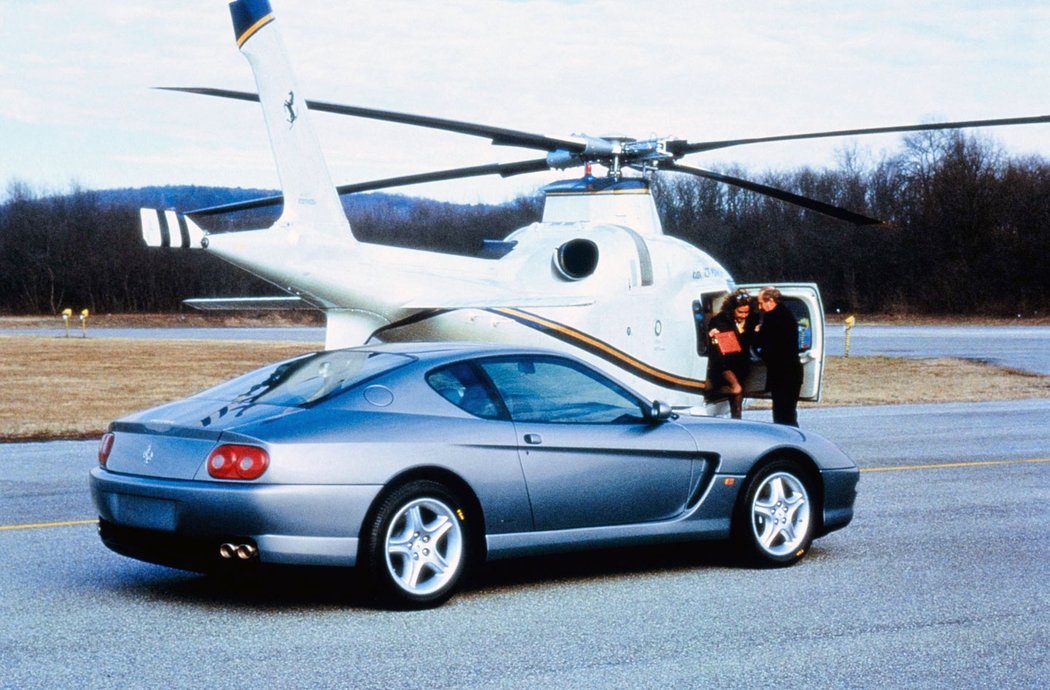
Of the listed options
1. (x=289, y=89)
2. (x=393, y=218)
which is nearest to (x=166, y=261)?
(x=393, y=218)

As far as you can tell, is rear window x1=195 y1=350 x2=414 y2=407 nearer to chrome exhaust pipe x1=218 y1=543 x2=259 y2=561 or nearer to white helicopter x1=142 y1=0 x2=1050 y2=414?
chrome exhaust pipe x1=218 y1=543 x2=259 y2=561

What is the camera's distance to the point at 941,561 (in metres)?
8.70

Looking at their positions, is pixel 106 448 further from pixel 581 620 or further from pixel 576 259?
pixel 576 259

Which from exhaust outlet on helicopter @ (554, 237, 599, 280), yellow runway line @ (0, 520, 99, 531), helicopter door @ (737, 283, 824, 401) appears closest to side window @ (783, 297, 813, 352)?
helicopter door @ (737, 283, 824, 401)

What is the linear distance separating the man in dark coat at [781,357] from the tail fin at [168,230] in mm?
5817

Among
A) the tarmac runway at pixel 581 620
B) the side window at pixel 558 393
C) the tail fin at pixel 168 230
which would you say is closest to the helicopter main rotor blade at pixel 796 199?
the tarmac runway at pixel 581 620

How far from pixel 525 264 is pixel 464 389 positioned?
819cm

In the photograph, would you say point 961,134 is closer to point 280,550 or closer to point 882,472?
point 882,472

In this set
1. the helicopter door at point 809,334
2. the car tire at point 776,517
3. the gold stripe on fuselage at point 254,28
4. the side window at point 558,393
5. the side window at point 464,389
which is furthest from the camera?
the helicopter door at point 809,334

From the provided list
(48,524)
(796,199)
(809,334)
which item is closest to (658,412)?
(48,524)

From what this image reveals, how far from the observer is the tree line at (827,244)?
82188 millimetres

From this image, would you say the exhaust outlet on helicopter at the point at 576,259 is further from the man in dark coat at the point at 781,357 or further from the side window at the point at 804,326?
the side window at the point at 804,326

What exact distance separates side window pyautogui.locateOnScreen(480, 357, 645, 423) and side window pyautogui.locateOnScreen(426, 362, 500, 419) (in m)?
0.11

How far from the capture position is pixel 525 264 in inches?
623
